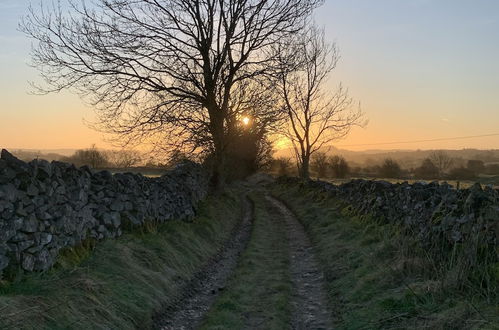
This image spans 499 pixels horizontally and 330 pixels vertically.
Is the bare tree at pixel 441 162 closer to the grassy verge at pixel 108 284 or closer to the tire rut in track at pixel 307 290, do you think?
the tire rut in track at pixel 307 290

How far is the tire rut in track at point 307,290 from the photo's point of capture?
7949mm

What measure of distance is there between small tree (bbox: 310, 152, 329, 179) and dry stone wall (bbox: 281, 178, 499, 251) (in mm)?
53216

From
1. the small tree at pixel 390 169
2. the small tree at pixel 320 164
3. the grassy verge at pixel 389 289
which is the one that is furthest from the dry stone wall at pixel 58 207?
the small tree at pixel 390 169

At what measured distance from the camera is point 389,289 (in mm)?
8164

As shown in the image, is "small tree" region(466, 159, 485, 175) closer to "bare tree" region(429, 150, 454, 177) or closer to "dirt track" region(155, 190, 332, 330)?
"bare tree" region(429, 150, 454, 177)

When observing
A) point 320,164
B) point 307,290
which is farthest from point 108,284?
point 320,164

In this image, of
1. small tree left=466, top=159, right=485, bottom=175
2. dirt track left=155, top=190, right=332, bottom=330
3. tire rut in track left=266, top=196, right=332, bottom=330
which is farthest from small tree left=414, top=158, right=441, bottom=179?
dirt track left=155, top=190, right=332, bottom=330

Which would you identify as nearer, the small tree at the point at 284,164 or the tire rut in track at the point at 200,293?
the tire rut in track at the point at 200,293

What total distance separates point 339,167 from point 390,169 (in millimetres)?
7545

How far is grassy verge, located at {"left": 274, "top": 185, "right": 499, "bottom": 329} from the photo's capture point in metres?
5.91

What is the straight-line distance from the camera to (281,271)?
1149cm

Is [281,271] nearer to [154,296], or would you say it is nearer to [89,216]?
[154,296]

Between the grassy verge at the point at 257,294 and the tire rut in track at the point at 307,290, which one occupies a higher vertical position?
the grassy verge at the point at 257,294

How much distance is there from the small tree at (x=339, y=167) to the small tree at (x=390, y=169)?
213 inches
